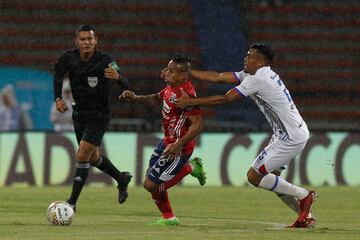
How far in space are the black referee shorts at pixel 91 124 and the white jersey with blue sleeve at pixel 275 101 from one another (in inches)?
80.1

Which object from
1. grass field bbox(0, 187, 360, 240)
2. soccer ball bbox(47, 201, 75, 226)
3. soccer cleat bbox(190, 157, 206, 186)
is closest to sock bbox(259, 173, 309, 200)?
grass field bbox(0, 187, 360, 240)

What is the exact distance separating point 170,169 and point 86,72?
185cm

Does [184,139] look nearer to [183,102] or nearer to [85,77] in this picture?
[183,102]

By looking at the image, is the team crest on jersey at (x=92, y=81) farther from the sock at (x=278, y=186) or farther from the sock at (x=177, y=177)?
the sock at (x=278, y=186)

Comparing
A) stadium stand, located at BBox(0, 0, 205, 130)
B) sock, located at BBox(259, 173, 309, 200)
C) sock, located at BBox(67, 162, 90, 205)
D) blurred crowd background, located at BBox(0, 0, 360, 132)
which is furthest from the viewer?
stadium stand, located at BBox(0, 0, 205, 130)

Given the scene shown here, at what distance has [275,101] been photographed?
10656 millimetres

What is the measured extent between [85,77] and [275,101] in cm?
247

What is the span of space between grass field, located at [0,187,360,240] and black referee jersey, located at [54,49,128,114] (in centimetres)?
123

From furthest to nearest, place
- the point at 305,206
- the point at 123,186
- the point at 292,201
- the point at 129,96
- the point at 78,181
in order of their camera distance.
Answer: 1. the point at 123,186
2. the point at 78,181
3. the point at 129,96
4. the point at 292,201
5. the point at 305,206

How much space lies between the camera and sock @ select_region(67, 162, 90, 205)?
1186 centimetres

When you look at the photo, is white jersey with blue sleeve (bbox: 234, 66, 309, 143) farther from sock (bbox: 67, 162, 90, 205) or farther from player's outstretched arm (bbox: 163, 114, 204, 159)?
sock (bbox: 67, 162, 90, 205)

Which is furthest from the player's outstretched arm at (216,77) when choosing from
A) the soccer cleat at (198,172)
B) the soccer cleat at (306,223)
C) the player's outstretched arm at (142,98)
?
the soccer cleat at (306,223)

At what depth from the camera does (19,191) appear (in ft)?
53.8

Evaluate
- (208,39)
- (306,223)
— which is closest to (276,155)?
(306,223)
